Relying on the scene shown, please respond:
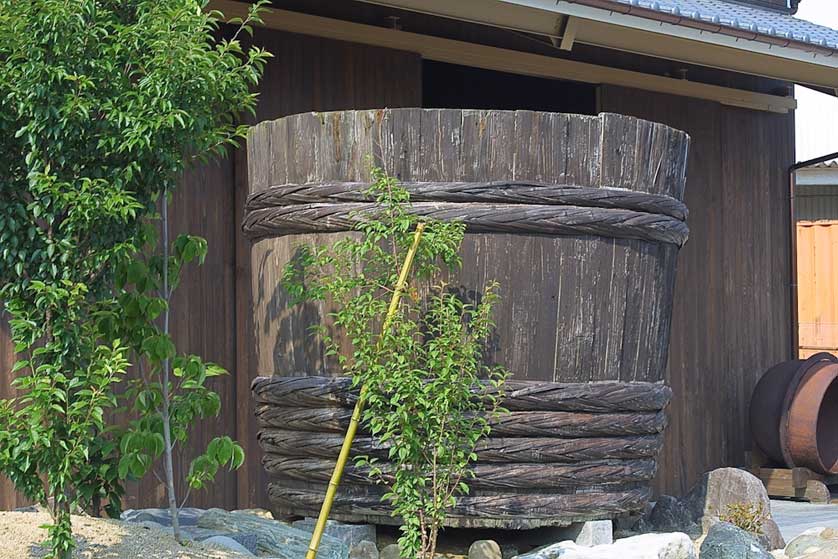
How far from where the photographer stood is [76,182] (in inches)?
173

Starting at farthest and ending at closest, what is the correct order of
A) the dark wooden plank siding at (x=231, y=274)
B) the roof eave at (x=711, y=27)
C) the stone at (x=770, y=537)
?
the roof eave at (x=711, y=27) → the dark wooden plank siding at (x=231, y=274) → the stone at (x=770, y=537)

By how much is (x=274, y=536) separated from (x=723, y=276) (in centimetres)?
544

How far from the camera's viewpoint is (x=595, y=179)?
5496mm

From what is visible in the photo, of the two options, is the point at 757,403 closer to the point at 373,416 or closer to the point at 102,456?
the point at 373,416

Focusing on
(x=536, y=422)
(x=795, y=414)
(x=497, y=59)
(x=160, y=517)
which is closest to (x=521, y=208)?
(x=536, y=422)

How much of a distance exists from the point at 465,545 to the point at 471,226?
5.06ft

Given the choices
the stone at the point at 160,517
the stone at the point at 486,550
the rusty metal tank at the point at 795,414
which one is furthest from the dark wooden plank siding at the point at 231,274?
the rusty metal tank at the point at 795,414

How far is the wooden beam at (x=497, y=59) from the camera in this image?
732 centimetres

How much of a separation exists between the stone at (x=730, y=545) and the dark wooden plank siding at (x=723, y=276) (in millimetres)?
3363

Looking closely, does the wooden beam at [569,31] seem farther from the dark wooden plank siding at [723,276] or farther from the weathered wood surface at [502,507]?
the weathered wood surface at [502,507]

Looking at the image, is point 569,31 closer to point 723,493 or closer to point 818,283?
point 723,493

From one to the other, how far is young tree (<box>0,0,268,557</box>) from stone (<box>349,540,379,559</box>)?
121 centimetres

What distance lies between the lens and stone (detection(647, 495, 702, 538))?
655 centimetres

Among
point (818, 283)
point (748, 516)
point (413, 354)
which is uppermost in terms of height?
point (818, 283)
